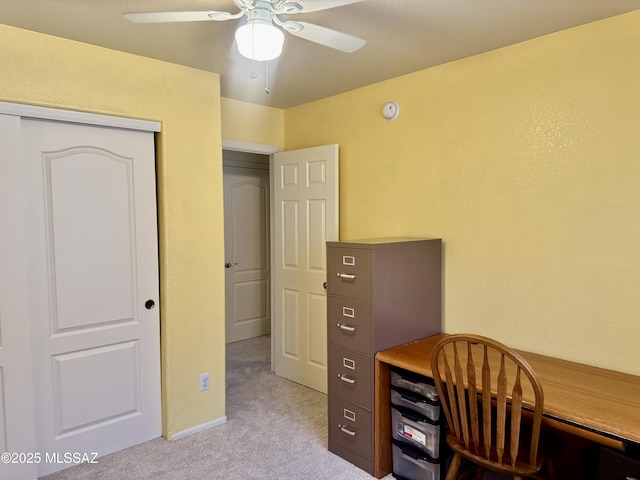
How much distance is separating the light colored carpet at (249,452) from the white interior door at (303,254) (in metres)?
0.34

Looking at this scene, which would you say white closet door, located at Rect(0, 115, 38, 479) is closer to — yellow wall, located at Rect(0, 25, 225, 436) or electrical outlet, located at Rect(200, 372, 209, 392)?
yellow wall, located at Rect(0, 25, 225, 436)

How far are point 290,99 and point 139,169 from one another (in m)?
1.39

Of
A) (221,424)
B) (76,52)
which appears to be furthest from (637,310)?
(76,52)

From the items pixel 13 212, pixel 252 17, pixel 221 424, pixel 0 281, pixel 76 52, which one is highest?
pixel 76 52

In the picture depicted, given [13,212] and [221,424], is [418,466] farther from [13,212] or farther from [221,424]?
[13,212]

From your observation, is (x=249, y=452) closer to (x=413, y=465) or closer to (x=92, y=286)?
(x=413, y=465)

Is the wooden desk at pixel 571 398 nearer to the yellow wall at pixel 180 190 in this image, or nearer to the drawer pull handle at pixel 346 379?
the drawer pull handle at pixel 346 379

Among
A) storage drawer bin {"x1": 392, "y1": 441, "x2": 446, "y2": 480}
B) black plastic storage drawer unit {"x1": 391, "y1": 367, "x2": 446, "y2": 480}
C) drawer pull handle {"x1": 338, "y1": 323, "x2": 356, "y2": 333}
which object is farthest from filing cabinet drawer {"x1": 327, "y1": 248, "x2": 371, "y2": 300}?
storage drawer bin {"x1": 392, "y1": 441, "x2": 446, "y2": 480}

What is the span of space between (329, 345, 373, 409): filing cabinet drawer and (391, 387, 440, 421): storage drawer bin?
5.5 inches

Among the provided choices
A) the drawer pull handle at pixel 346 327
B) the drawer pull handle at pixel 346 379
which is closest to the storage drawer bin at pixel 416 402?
the drawer pull handle at pixel 346 379

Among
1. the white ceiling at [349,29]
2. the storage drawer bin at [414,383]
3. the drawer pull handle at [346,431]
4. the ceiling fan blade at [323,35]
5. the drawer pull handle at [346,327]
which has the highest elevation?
the white ceiling at [349,29]

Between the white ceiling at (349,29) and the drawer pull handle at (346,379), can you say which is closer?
the white ceiling at (349,29)

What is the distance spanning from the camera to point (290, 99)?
3.40m

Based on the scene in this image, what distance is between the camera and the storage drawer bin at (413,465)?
2100 mm
